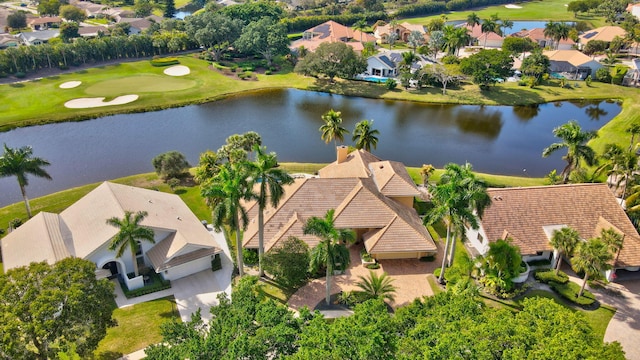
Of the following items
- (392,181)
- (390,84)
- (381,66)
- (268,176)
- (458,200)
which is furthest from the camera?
(381,66)

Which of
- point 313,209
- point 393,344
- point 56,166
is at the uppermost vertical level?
point 393,344

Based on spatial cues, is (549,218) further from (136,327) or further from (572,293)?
(136,327)

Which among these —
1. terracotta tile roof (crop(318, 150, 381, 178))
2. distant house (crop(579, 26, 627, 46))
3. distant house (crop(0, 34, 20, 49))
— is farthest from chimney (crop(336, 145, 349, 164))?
distant house (crop(0, 34, 20, 49))

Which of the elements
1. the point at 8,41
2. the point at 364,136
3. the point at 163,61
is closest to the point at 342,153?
the point at 364,136

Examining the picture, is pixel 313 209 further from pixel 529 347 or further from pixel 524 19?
pixel 524 19

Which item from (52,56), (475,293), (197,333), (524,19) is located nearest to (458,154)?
(475,293)

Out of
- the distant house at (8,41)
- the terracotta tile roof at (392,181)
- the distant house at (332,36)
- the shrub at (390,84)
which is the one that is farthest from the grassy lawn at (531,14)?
the terracotta tile roof at (392,181)
